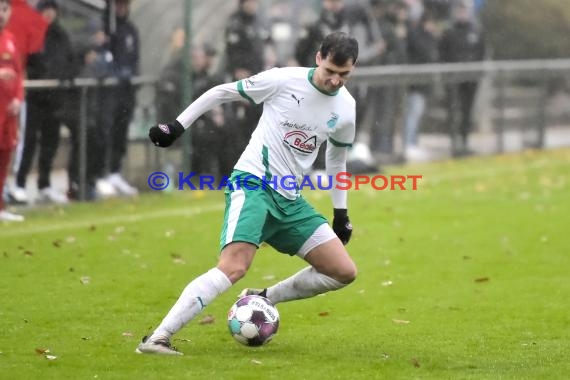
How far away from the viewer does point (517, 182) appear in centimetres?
1834

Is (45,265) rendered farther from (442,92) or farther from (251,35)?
(442,92)

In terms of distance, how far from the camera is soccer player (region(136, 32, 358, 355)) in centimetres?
758

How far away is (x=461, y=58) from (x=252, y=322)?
13.6 meters

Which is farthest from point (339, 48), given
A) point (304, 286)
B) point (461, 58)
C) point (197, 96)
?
point (461, 58)

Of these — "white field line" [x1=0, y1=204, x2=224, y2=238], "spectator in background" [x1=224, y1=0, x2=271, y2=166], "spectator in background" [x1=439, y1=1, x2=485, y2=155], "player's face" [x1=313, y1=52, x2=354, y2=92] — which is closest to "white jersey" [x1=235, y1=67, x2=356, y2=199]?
"player's face" [x1=313, y1=52, x2=354, y2=92]

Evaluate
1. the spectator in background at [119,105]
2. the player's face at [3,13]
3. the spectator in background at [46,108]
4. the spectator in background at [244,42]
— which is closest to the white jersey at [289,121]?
the player's face at [3,13]

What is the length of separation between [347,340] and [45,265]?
12.0ft

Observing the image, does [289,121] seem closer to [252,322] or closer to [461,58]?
[252,322]

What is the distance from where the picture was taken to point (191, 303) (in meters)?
7.36

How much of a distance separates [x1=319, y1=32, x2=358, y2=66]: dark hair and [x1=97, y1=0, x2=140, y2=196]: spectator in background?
8085 millimetres

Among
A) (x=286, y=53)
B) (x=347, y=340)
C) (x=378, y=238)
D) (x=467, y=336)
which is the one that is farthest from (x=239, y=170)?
(x=286, y=53)

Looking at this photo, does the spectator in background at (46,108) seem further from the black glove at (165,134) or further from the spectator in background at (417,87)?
the black glove at (165,134)

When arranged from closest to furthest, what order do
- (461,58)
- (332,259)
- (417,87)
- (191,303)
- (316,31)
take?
Result: 1. (191,303)
2. (332,259)
3. (316,31)
4. (417,87)
5. (461,58)

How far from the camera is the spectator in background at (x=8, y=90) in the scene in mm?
13211
